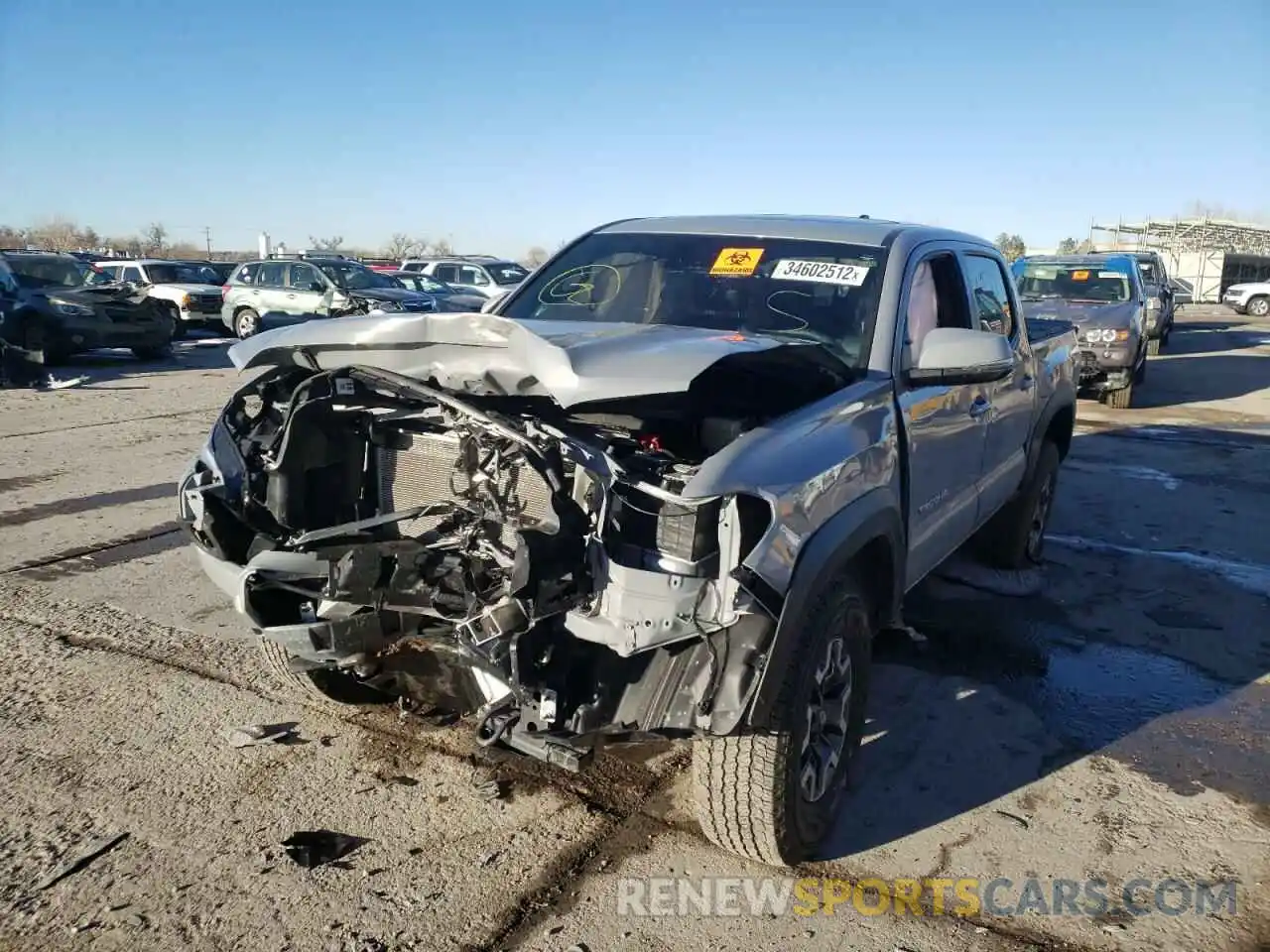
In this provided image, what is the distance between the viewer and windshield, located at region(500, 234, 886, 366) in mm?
3645

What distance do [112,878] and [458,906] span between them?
1.00m

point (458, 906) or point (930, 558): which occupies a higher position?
point (930, 558)

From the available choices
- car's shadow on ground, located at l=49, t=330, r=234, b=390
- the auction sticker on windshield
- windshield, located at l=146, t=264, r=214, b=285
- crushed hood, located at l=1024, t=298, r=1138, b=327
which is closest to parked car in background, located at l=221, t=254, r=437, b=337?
car's shadow on ground, located at l=49, t=330, r=234, b=390

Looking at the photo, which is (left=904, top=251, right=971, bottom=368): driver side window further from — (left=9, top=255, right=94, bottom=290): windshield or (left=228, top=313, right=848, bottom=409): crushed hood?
(left=9, top=255, right=94, bottom=290): windshield

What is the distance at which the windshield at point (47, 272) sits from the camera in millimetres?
15159

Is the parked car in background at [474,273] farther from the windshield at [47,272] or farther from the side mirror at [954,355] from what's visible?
the side mirror at [954,355]

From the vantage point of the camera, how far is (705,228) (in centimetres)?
423

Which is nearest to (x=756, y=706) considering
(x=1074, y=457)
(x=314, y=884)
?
(x=314, y=884)

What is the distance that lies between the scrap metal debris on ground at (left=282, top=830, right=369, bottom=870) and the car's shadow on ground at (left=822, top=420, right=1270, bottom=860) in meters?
1.51

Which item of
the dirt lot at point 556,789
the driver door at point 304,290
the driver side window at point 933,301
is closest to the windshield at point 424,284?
the driver door at point 304,290

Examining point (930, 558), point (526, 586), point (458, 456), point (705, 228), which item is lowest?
point (930, 558)

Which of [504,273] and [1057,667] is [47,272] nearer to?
[504,273]

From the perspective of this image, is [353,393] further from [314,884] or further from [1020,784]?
[1020,784]

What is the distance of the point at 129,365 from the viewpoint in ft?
52.1
